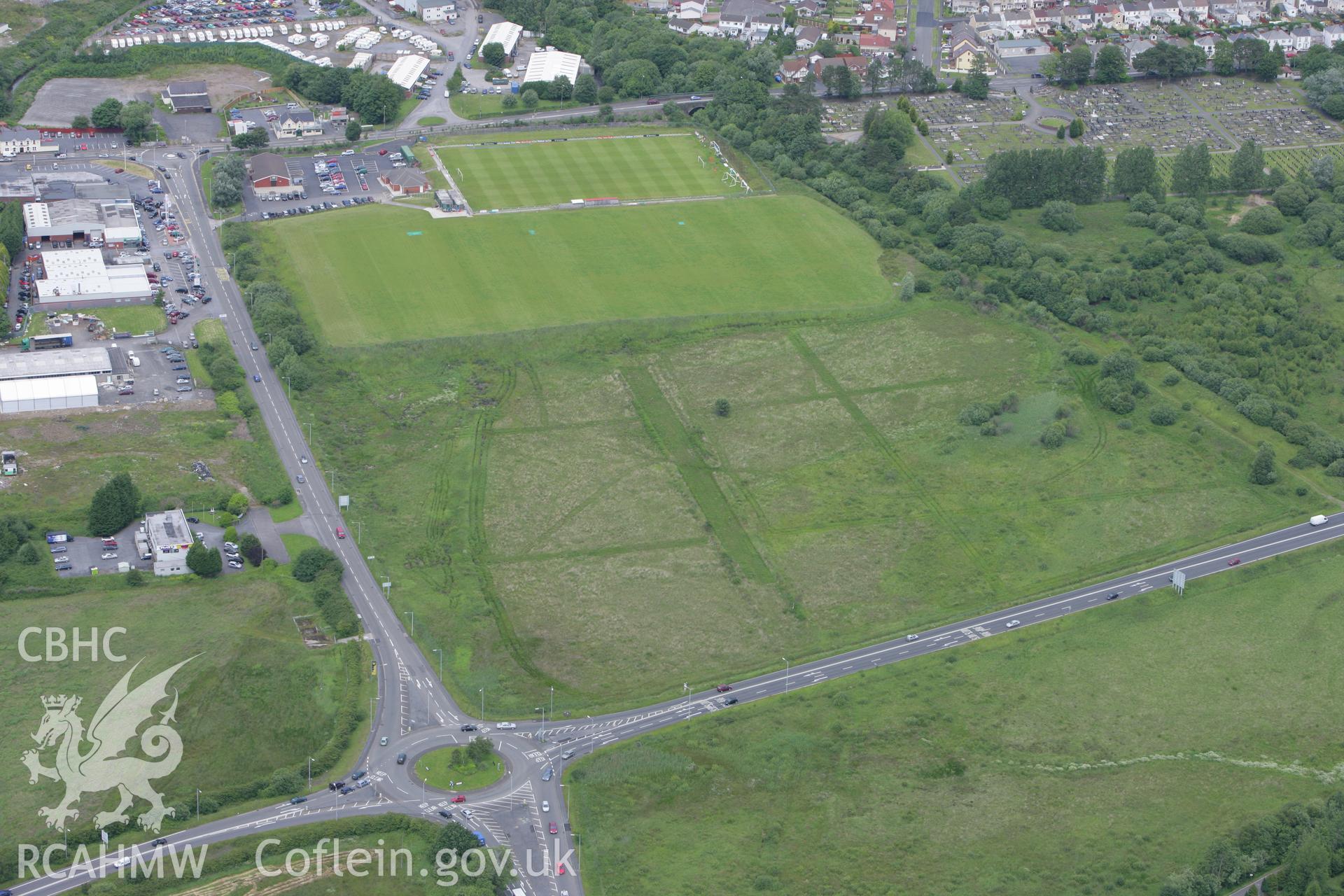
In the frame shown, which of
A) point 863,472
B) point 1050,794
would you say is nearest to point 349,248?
point 863,472

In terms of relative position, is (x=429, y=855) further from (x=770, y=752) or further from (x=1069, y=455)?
(x=1069, y=455)

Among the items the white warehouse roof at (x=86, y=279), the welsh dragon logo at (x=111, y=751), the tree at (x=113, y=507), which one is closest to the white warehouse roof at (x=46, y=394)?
the tree at (x=113, y=507)

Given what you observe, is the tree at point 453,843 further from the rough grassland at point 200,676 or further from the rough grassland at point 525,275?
the rough grassland at point 525,275

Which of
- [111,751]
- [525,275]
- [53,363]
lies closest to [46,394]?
[53,363]

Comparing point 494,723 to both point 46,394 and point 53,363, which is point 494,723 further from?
point 53,363

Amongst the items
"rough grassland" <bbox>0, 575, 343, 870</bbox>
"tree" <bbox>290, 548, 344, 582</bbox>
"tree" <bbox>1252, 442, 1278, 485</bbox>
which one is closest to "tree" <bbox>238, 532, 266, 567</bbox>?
"rough grassland" <bbox>0, 575, 343, 870</bbox>

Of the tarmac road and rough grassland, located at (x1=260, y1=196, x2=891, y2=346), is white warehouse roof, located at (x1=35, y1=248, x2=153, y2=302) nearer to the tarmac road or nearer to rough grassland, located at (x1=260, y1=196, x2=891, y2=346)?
rough grassland, located at (x1=260, y1=196, x2=891, y2=346)
